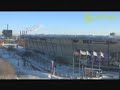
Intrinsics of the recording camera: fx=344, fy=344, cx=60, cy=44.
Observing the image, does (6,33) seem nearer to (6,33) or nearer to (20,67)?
(6,33)

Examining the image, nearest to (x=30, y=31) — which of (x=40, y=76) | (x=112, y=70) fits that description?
(x=40, y=76)

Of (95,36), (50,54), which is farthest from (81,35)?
(50,54)

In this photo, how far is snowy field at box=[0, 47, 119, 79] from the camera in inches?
189

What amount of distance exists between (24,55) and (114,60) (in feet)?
4.15

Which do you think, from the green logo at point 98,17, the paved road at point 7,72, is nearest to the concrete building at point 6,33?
the paved road at point 7,72

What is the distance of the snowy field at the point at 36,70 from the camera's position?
4789 millimetres

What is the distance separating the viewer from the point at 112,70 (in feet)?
15.7

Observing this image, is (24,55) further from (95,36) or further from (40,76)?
(95,36)

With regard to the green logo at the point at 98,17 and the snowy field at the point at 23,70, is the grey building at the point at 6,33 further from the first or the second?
the green logo at the point at 98,17

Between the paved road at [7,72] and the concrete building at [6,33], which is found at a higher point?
→ the concrete building at [6,33]

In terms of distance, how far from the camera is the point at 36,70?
4.81 m
